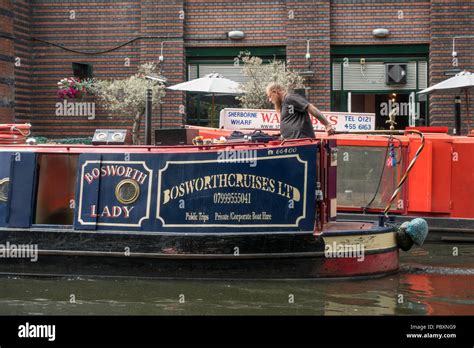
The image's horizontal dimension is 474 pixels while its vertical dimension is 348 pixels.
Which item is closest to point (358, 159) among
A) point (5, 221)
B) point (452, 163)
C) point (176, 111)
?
point (452, 163)

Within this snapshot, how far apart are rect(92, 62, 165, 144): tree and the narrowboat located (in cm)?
745

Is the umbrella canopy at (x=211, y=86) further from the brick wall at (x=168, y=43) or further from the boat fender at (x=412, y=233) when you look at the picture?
the boat fender at (x=412, y=233)

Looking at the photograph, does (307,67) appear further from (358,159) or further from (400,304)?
(400,304)

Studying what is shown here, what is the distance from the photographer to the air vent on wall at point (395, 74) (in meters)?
18.2

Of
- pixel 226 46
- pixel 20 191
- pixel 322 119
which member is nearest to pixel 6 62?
pixel 226 46

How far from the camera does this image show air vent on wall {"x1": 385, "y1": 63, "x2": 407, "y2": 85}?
1823cm

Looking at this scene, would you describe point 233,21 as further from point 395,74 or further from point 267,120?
point 267,120

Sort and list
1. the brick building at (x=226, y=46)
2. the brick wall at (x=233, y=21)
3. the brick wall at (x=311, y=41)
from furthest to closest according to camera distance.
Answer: the brick wall at (x=233, y=21), the brick wall at (x=311, y=41), the brick building at (x=226, y=46)

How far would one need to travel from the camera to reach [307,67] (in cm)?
1830

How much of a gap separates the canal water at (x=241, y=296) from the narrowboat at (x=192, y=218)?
0.57 ft

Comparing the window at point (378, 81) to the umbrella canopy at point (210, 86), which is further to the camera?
the window at point (378, 81)

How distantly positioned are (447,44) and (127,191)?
1069 cm

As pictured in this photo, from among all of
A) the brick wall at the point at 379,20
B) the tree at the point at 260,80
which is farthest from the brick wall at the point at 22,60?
the brick wall at the point at 379,20

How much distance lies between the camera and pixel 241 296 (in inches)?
340
